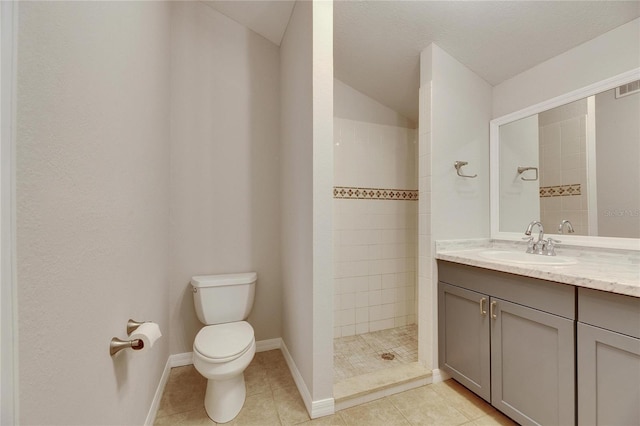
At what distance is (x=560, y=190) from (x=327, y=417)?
2039 mm

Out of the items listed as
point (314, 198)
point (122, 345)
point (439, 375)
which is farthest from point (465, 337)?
point (122, 345)

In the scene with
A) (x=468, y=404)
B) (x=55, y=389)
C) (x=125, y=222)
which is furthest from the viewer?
(x=468, y=404)

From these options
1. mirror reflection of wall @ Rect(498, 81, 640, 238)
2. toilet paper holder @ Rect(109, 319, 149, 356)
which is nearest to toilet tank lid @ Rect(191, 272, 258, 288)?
toilet paper holder @ Rect(109, 319, 149, 356)

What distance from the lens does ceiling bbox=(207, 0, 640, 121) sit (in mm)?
1466

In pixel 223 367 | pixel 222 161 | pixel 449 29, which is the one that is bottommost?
pixel 223 367

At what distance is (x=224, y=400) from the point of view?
1.44 m

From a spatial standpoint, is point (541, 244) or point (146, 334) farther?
point (541, 244)

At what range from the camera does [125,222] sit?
1090 millimetres

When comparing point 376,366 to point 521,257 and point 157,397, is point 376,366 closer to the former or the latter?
point 521,257

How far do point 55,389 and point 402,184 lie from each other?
101 inches

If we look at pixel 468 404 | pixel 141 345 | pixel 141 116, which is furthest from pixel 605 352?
pixel 141 116

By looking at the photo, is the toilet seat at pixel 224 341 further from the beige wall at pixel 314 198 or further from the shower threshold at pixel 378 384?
the shower threshold at pixel 378 384

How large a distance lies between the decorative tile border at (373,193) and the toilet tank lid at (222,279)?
1.02 metres

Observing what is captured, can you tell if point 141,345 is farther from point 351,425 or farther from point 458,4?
point 458,4
